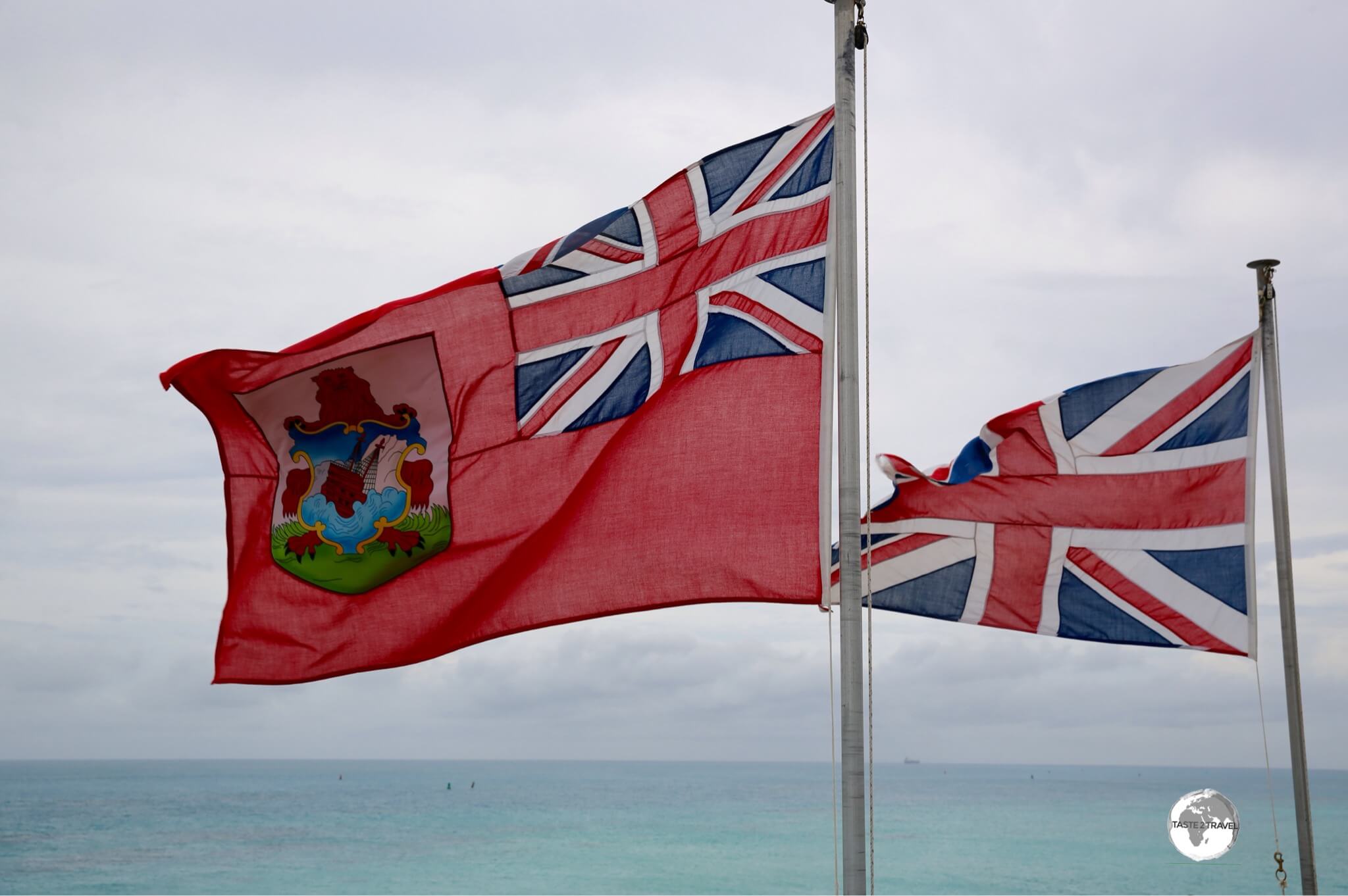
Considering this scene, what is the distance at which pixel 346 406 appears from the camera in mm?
7180

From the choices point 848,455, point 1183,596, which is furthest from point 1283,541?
point 848,455

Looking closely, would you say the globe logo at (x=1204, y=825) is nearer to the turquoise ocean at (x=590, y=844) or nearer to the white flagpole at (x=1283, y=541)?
the white flagpole at (x=1283, y=541)

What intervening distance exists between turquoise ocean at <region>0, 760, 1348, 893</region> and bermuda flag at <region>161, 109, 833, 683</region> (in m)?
42.6

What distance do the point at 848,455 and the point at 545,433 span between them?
191 centimetres

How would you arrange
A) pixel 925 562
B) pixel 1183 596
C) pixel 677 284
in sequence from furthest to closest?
pixel 925 562 → pixel 1183 596 → pixel 677 284

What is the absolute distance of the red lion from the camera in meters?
7.11

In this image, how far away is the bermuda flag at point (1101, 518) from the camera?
8.70 m

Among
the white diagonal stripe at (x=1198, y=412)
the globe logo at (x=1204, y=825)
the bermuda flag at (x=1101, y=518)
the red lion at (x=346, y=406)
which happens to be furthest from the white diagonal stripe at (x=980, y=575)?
the red lion at (x=346, y=406)

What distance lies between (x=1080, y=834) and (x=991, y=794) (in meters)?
52.1

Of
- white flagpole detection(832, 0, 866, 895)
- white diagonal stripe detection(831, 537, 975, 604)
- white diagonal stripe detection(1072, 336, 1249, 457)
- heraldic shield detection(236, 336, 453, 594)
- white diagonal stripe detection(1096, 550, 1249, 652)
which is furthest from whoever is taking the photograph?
white diagonal stripe detection(831, 537, 975, 604)

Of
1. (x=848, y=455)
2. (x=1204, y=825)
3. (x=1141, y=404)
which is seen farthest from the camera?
(x=1141, y=404)

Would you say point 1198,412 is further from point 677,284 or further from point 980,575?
point 677,284

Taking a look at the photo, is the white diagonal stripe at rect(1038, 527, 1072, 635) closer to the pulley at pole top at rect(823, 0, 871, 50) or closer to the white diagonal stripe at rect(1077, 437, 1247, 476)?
the white diagonal stripe at rect(1077, 437, 1247, 476)

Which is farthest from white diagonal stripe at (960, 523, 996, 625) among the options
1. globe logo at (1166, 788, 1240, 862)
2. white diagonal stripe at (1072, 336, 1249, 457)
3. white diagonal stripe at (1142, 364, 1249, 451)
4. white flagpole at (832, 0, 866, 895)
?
white flagpole at (832, 0, 866, 895)
